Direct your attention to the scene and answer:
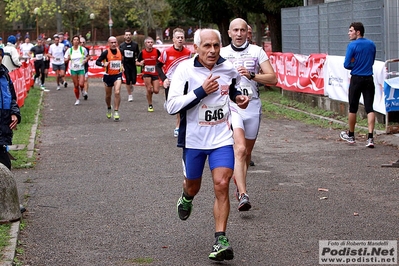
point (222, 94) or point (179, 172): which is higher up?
point (222, 94)

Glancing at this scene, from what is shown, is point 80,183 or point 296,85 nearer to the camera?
point 80,183

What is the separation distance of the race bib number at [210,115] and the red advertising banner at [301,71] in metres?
12.7

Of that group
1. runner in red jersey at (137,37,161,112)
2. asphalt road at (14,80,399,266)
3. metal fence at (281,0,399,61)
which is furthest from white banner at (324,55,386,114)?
runner in red jersey at (137,37,161,112)

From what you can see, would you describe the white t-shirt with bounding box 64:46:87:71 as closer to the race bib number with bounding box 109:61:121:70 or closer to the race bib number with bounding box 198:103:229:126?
the race bib number with bounding box 109:61:121:70

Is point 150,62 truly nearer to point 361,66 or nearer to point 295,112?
point 295,112

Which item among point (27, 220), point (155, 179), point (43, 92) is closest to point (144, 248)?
point (27, 220)

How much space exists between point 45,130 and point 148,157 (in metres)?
5.32

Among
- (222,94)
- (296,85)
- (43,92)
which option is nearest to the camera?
(222,94)

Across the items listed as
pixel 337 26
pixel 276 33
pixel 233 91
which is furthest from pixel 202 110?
pixel 276 33

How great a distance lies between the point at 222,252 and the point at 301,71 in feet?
51.1

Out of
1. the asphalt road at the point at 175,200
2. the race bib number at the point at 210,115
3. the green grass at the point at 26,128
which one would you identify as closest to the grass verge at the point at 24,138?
the green grass at the point at 26,128

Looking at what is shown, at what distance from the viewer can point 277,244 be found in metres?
7.05

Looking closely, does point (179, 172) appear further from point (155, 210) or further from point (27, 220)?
point (27, 220)

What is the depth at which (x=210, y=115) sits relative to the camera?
22.3ft
